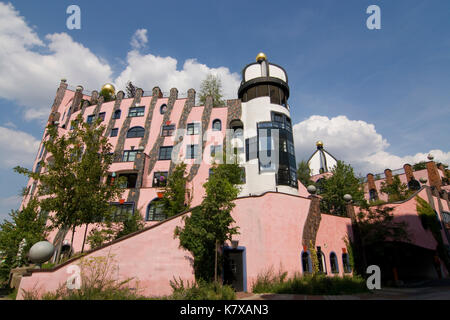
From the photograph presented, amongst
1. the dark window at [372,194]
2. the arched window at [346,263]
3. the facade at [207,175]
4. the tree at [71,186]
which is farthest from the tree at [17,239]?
the dark window at [372,194]

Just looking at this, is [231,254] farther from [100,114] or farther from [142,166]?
[100,114]

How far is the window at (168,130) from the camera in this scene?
28927 millimetres

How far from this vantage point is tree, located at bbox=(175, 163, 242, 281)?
1338cm

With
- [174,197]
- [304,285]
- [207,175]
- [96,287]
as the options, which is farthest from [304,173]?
[96,287]

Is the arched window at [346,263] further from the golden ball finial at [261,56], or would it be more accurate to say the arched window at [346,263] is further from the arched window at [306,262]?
the golden ball finial at [261,56]

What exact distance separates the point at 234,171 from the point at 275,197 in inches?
266

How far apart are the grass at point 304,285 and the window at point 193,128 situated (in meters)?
18.1

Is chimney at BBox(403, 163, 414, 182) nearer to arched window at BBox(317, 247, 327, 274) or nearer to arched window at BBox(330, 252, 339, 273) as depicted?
arched window at BBox(330, 252, 339, 273)

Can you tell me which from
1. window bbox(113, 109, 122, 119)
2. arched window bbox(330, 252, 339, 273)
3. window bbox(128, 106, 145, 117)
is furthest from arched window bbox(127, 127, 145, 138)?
arched window bbox(330, 252, 339, 273)

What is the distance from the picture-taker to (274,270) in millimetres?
14930

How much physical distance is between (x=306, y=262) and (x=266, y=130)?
13571 millimetres

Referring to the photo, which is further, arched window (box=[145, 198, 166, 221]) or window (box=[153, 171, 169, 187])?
window (box=[153, 171, 169, 187])

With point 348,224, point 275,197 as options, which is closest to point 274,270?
point 275,197

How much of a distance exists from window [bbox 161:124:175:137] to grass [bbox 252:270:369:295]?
19.7 meters
